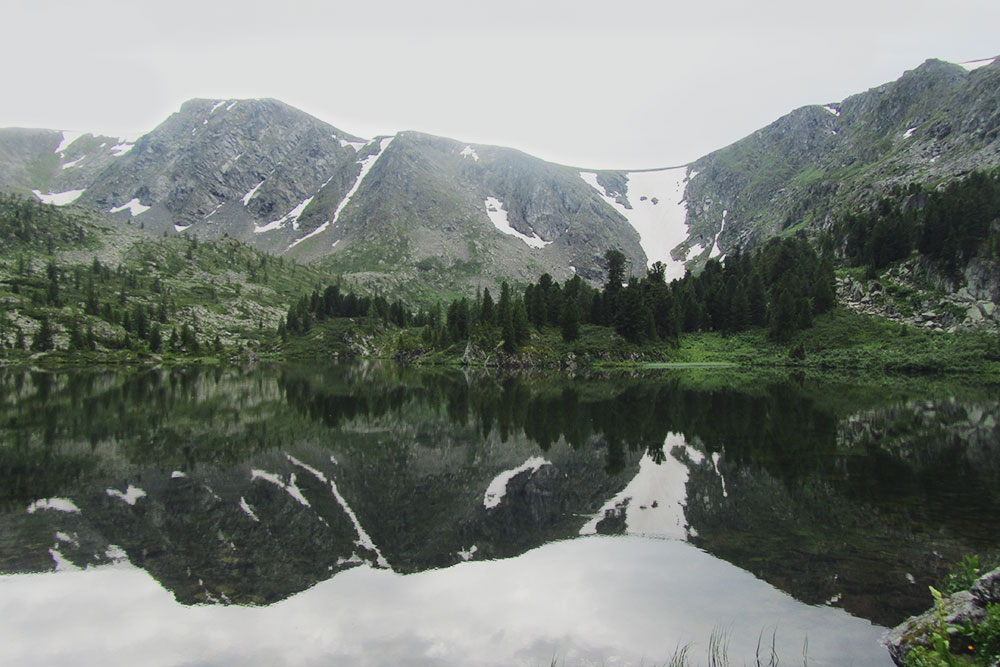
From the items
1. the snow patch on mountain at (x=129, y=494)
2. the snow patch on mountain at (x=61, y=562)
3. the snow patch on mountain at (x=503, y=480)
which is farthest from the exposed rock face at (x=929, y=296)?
the snow patch on mountain at (x=61, y=562)

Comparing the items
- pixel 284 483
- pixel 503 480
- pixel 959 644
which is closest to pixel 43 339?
pixel 284 483

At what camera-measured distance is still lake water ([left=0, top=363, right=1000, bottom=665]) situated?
1047cm

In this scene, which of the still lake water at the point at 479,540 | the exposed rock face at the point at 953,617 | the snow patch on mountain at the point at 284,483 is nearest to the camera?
the exposed rock face at the point at 953,617

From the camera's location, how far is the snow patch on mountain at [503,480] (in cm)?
2027

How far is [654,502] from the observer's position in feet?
64.9

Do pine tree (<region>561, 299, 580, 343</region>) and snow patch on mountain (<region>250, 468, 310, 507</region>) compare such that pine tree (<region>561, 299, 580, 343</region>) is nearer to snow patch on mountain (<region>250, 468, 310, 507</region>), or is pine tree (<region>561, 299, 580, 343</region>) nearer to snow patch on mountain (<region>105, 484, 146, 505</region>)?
snow patch on mountain (<region>250, 468, 310, 507</region>)

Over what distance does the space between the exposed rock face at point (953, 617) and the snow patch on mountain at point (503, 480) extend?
1241cm

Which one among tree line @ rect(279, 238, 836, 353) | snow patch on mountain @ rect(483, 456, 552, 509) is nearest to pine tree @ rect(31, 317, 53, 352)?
tree line @ rect(279, 238, 836, 353)

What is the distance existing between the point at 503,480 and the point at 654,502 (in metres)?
6.43

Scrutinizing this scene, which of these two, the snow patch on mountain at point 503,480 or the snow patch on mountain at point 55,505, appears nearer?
the snow patch on mountain at point 55,505

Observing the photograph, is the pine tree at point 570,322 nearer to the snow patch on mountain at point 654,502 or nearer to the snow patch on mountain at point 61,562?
the snow patch on mountain at point 654,502

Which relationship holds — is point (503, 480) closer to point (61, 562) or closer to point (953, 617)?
point (61, 562)

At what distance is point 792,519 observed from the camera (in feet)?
54.9

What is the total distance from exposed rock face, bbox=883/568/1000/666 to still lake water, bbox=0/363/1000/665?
1.40 ft
